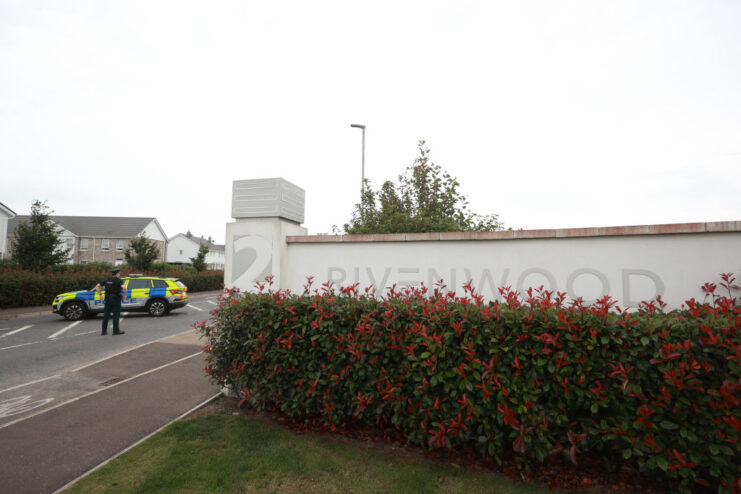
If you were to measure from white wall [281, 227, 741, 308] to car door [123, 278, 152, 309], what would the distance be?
13.2 metres

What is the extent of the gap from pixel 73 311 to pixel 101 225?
47.8 m

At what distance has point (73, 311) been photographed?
1461 centimetres

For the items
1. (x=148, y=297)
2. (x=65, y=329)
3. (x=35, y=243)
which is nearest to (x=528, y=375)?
(x=65, y=329)

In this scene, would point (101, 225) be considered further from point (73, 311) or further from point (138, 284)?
point (73, 311)

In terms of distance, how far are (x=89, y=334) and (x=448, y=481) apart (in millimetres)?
12717

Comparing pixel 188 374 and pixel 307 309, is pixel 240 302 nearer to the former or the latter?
pixel 307 309

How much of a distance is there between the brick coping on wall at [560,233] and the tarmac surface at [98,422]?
2884mm

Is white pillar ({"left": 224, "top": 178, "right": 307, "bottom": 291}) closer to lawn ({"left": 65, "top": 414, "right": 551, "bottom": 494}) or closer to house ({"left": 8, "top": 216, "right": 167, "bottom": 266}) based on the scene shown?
lawn ({"left": 65, "top": 414, "right": 551, "bottom": 494})

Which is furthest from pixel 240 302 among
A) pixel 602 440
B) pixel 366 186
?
pixel 366 186

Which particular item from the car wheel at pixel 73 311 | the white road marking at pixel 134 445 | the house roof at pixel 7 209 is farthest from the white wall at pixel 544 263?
the house roof at pixel 7 209

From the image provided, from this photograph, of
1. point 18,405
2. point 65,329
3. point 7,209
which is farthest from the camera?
point 7,209

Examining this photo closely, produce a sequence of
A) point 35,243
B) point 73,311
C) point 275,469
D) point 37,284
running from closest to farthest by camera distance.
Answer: point 275,469
point 73,311
point 37,284
point 35,243

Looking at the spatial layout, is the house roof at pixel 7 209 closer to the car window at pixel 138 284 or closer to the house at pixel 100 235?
the house at pixel 100 235

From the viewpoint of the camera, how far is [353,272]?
18.7ft
